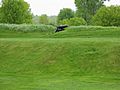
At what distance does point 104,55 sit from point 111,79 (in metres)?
4.98

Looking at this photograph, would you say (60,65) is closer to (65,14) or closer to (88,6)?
(88,6)

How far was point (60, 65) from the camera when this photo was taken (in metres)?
25.8

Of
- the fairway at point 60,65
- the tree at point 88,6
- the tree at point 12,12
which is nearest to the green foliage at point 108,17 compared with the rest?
the tree at point 88,6

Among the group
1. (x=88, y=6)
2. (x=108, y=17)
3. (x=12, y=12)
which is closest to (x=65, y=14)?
(x=88, y=6)

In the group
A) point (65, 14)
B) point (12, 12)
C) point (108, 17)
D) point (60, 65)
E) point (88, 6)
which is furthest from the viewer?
point (65, 14)

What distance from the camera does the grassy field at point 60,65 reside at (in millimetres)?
19380

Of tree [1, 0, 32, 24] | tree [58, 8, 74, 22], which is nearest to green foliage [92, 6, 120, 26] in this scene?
tree [1, 0, 32, 24]

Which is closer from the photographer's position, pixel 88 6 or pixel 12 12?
pixel 12 12

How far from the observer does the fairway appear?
1938cm

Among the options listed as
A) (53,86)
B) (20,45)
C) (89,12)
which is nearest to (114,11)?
(89,12)

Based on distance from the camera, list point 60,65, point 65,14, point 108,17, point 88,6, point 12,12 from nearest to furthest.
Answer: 1. point 60,65
2. point 12,12
3. point 108,17
4. point 88,6
5. point 65,14

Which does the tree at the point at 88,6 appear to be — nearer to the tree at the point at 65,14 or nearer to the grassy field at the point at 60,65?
the tree at the point at 65,14

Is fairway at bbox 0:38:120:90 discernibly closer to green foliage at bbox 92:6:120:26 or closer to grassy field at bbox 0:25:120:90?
grassy field at bbox 0:25:120:90

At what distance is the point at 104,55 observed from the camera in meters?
26.4
